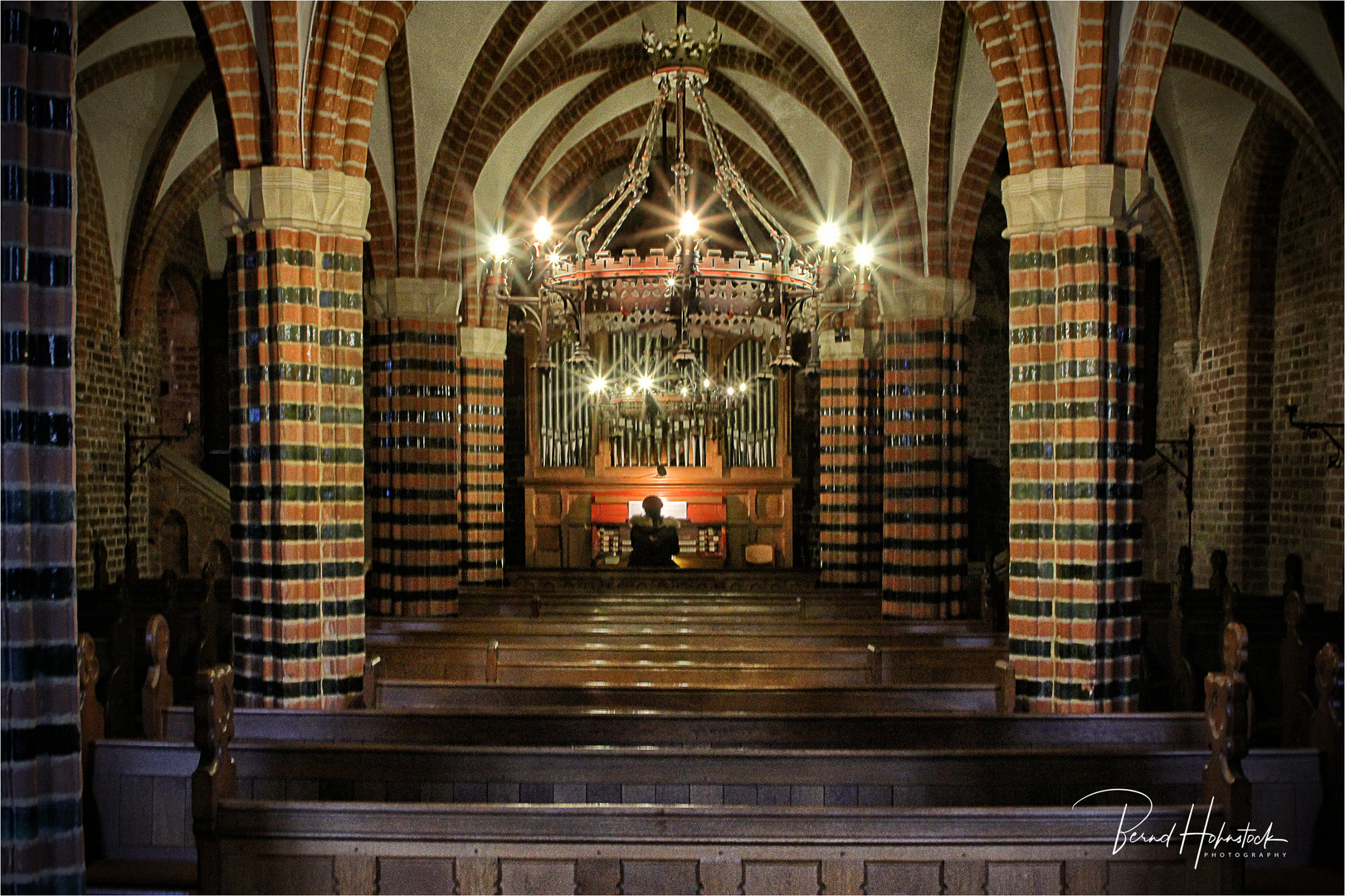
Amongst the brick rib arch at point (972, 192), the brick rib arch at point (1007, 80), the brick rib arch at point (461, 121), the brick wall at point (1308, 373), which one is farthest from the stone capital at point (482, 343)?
the brick wall at point (1308, 373)

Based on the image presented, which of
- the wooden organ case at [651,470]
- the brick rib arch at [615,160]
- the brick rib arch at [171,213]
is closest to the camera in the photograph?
the brick rib arch at [171,213]

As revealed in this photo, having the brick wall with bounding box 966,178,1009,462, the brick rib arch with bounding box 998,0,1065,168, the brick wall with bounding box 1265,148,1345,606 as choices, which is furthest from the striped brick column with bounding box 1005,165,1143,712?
the brick wall with bounding box 966,178,1009,462

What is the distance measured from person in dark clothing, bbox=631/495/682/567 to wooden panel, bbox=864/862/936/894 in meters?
11.1

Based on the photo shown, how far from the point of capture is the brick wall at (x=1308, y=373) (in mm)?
12000

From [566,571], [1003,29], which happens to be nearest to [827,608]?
[566,571]

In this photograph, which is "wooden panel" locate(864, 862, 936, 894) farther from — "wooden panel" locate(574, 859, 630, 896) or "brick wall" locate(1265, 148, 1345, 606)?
"brick wall" locate(1265, 148, 1345, 606)

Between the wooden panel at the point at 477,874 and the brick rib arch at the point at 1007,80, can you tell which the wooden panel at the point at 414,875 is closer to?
the wooden panel at the point at 477,874

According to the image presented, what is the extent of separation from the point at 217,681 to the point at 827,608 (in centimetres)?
849

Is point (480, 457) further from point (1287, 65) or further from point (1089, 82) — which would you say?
point (1287, 65)

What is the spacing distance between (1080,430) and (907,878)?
13.2ft

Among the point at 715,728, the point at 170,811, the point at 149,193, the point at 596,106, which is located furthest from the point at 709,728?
the point at 149,193

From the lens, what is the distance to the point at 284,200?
23.3ft

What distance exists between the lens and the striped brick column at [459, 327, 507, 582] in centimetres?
1496

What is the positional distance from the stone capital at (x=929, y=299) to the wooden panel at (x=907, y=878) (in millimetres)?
8029
